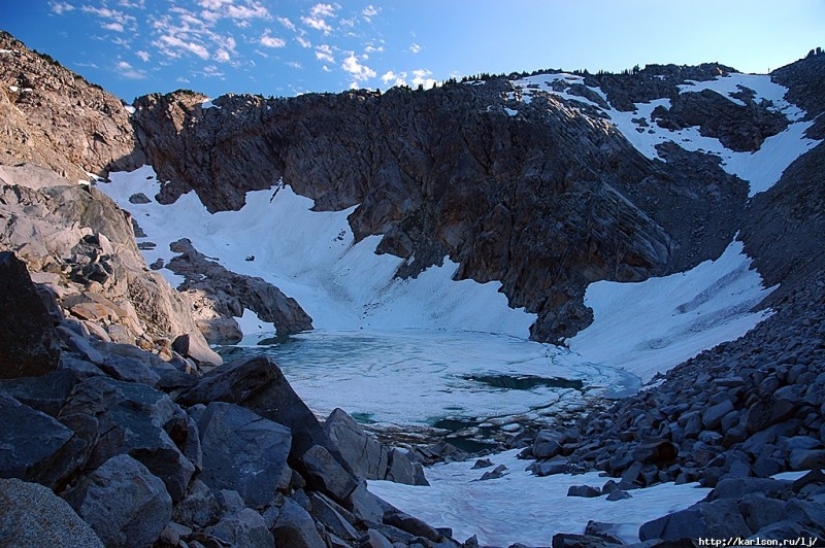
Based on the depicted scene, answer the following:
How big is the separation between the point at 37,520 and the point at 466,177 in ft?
169

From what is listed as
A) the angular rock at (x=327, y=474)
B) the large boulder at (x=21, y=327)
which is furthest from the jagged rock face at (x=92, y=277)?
the large boulder at (x=21, y=327)

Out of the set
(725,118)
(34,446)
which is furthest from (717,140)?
(34,446)

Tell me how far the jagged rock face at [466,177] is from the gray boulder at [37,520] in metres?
33.9

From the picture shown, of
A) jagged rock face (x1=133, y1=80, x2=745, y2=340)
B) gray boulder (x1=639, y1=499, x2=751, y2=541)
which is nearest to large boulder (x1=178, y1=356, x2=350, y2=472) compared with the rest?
gray boulder (x1=639, y1=499, x2=751, y2=541)

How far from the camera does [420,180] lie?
194 feet

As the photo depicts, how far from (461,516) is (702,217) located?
128 feet

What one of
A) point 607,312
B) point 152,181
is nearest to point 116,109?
point 152,181

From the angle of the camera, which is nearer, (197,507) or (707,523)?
(197,507)

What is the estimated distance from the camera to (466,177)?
52.9 m

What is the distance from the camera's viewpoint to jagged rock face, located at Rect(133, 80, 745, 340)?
132 feet

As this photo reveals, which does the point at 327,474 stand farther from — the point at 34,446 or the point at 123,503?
the point at 34,446

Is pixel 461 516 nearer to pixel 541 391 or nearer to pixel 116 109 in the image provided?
pixel 541 391

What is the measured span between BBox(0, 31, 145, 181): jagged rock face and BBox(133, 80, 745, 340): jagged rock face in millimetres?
3376

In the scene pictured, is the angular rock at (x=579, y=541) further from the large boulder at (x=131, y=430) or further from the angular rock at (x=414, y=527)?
the large boulder at (x=131, y=430)
